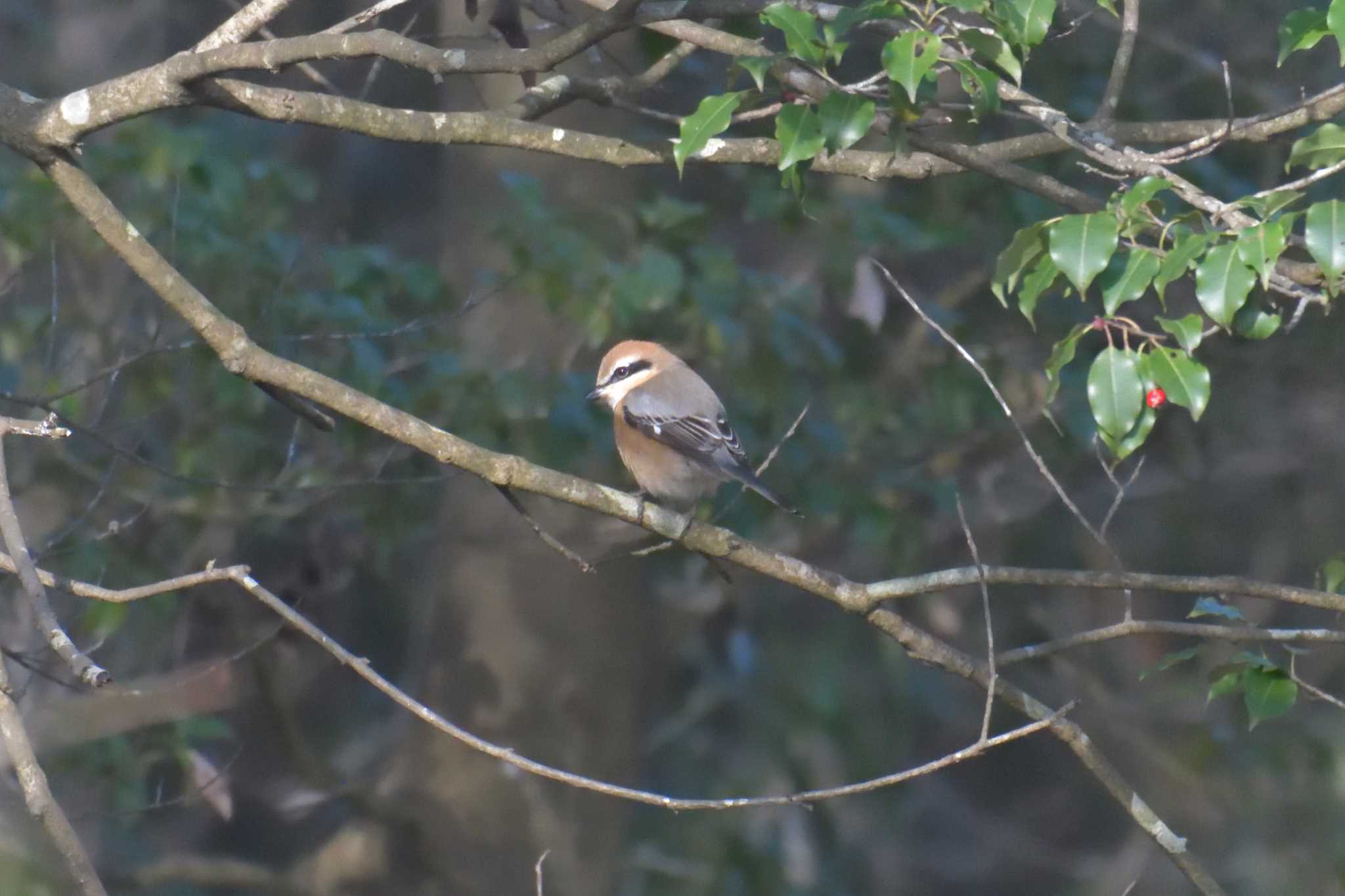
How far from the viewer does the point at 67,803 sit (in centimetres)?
621

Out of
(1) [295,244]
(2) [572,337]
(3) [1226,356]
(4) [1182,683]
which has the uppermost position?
(1) [295,244]

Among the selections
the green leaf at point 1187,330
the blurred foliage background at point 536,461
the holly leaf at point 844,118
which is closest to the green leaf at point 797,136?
the holly leaf at point 844,118

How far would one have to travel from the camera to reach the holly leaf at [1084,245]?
258cm

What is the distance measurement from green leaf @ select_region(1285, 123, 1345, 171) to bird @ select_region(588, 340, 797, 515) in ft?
7.10

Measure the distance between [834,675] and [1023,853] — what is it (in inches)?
149

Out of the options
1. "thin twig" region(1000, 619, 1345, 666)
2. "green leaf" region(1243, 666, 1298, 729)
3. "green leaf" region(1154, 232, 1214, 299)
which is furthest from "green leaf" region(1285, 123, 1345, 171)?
"green leaf" region(1243, 666, 1298, 729)

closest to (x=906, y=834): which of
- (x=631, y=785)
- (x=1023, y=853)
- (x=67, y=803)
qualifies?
(x=1023, y=853)

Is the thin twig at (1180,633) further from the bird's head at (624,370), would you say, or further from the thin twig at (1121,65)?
the bird's head at (624,370)

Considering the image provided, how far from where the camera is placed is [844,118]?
273cm

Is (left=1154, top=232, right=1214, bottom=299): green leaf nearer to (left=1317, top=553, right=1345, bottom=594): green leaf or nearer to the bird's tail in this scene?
(left=1317, top=553, right=1345, bottom=594): green leaf

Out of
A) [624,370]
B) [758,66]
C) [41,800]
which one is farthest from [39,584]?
[624,370]

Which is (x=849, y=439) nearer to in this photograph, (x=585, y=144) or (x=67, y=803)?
(x=585, y=144)

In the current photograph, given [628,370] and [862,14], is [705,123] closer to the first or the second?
[862,14]

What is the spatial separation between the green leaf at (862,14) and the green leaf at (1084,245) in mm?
475
